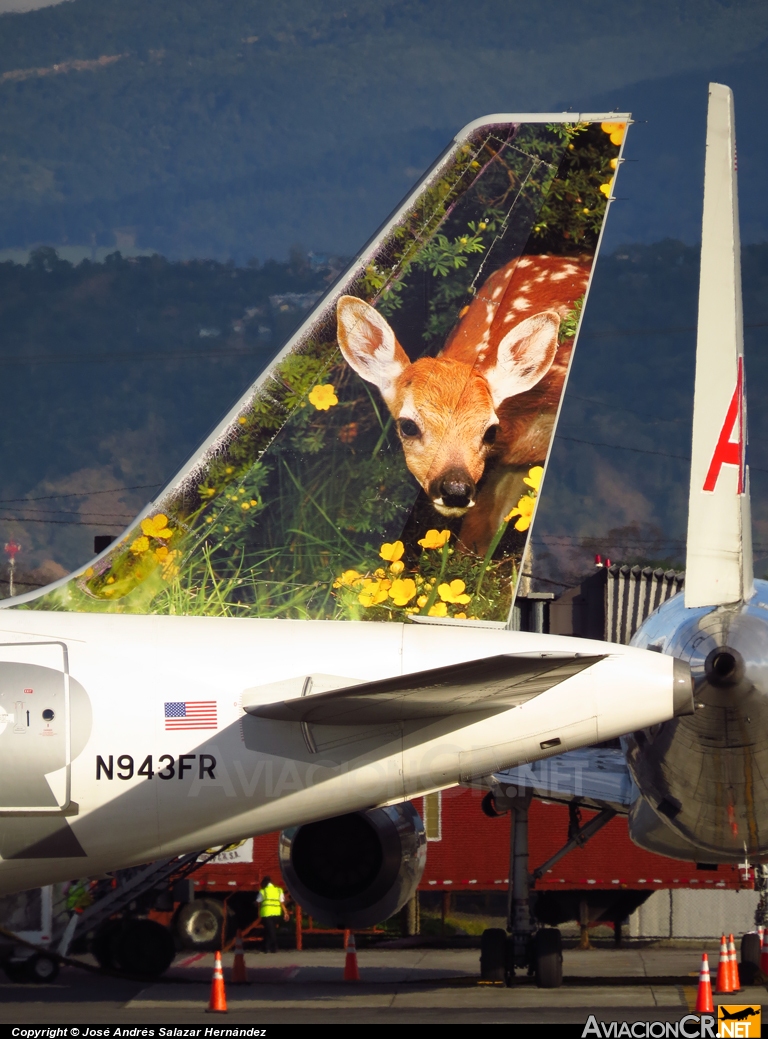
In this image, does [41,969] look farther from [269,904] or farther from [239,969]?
[269,904]

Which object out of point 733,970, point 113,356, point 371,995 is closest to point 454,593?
point 733,970

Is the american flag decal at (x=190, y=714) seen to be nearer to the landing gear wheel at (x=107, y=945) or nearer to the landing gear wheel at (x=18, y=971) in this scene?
the landing gear wheel at (x=18, y=971)

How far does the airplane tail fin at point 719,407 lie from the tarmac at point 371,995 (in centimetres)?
454

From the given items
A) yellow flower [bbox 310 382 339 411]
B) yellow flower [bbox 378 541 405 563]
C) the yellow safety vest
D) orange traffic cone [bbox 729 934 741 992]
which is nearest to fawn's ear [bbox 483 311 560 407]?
yellow flower [bbox 310 382 339 411]

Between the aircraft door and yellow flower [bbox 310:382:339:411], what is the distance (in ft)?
10.2

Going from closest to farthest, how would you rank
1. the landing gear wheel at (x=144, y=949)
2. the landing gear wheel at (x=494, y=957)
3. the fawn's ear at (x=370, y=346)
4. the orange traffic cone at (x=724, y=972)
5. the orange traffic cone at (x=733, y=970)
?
1. the fawn's ear at (x=370, y=346)
2. the orange traffic cone at (x=724, y=972)
3. the orange traffic cone at (x=733, y=970)
4. the landing gear wheel at (x=494, y=957)
5. the landing gear wheel at (x=144, y=949)

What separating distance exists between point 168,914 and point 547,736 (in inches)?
711

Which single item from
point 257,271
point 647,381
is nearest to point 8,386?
point 257,271

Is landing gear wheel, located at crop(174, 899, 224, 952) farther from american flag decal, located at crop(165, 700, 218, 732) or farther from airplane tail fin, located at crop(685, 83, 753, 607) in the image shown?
airplane tail fin, located at crop(685, 83, 753, 607)

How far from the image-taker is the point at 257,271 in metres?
168

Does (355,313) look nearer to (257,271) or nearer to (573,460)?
(573,460)

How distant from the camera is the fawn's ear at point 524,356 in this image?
449 inches

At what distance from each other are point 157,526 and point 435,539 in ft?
7.94

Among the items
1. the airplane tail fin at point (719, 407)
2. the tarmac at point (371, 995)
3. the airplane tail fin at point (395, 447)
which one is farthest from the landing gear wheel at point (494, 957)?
the airplane tail fin at point (395, 447)
